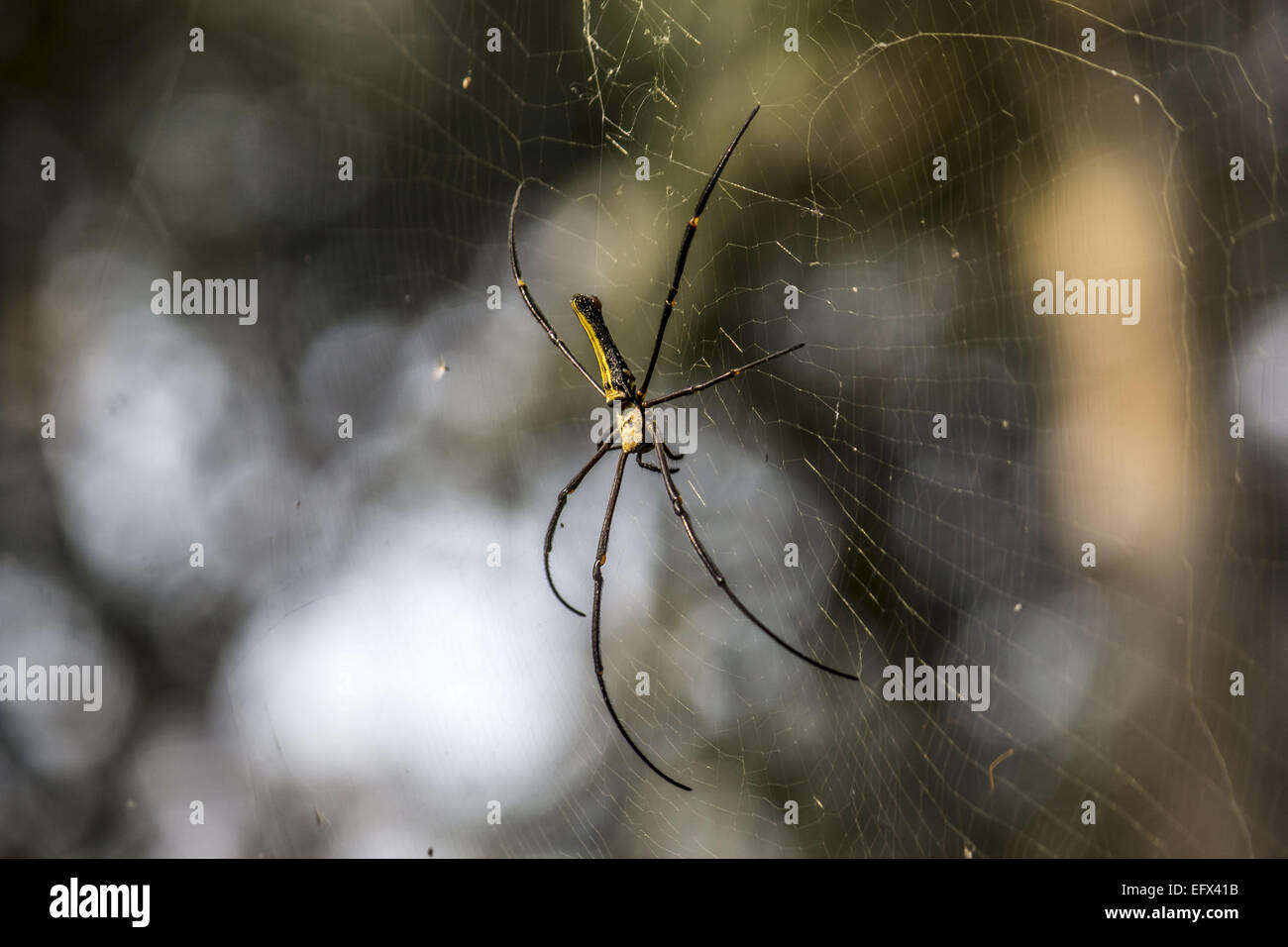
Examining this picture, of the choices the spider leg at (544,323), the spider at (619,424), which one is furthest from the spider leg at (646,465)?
the spider leg at (544,323)

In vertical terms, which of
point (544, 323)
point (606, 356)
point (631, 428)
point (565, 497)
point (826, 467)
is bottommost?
point (565, 497)

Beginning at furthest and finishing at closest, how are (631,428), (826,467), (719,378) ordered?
(826,467) → (631,428) → (719,378)

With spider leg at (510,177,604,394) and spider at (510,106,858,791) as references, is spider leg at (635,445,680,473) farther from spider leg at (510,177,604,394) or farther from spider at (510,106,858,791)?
spider leg at (510,177,604,394)

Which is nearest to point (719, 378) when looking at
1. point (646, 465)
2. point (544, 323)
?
point (646, 465)

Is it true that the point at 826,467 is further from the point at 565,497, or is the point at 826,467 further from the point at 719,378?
the point at 719,378

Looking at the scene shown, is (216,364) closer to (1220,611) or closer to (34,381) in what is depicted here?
(34,381)

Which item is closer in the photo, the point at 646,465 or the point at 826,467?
the point at 646,465

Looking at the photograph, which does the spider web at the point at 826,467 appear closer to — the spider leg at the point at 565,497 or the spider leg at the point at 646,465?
the spider leg at the point at 565,497

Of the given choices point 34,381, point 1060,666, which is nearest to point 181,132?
point 34,381
